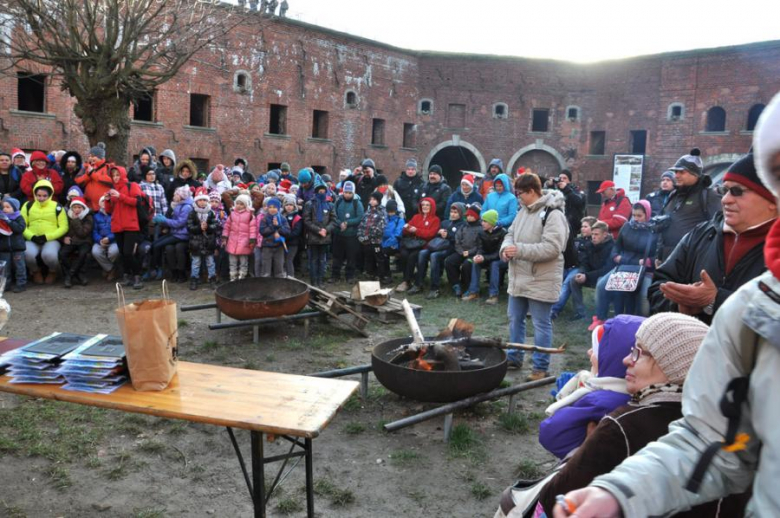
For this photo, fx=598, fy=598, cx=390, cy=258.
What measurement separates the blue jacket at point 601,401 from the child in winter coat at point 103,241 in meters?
9.17

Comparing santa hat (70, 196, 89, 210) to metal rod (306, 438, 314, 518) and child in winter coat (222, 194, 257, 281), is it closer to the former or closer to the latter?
child in winter coat (222, 194, 257, 281)

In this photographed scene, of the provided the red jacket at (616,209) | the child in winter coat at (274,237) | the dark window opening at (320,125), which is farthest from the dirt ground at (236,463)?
the dark window opening at (320,125)

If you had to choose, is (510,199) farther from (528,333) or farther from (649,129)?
(649,129)

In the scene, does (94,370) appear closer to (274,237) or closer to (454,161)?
(274,237)

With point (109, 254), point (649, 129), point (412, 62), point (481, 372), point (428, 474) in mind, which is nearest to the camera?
point (428, 474)

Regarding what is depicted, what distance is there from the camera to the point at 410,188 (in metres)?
12.5

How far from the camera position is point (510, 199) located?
397 inches

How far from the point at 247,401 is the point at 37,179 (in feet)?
30.4

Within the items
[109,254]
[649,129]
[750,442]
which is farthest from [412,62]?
[750,442]

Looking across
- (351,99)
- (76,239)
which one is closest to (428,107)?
(351,99)

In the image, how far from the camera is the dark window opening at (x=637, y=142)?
27.2 meters

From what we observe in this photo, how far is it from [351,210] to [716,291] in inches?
335

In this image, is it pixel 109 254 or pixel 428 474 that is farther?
pixel 109 254

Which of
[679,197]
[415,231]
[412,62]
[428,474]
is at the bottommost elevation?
[428,474]
